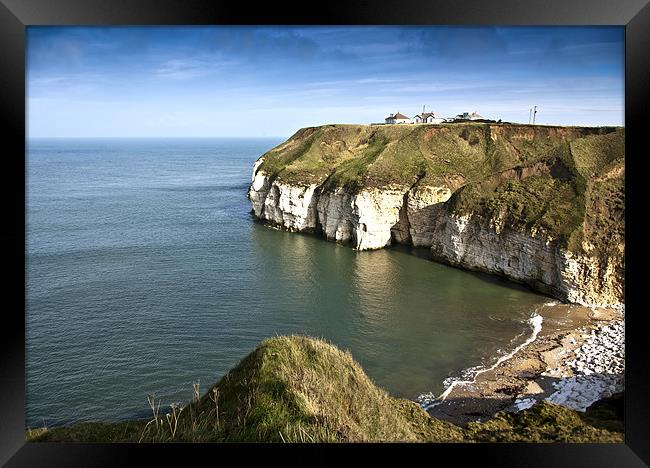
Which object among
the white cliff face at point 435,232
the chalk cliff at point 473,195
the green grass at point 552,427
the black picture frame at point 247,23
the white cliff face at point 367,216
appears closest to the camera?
the black picture frame at point 247,23

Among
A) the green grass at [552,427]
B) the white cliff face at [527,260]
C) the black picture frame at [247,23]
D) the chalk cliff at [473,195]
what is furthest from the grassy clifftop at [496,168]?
the black picture frame at [247,23]

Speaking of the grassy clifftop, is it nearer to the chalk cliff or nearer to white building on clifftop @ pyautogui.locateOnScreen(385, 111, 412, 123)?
the chalk cliff

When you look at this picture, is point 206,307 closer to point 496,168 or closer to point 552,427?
point 552,427

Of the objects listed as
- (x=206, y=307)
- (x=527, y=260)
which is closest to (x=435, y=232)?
(x=527, y=260)

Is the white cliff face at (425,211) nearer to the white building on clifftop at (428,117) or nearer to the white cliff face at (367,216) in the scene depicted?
the white cliff face at (367,216)

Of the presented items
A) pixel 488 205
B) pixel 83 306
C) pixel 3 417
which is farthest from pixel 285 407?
pixel 488 205

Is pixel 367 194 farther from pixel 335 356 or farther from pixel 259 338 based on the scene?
pixel 335 356
